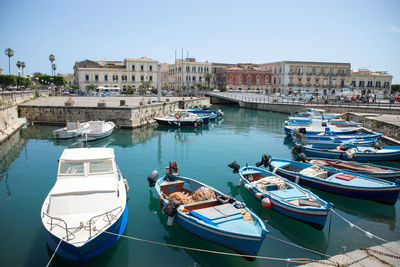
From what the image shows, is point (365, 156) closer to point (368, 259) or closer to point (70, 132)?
point (368, 259)

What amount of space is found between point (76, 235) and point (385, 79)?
9422 centimetres

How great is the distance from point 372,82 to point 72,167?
91393 mm

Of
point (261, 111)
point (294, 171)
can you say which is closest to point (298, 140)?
point (294, 171)

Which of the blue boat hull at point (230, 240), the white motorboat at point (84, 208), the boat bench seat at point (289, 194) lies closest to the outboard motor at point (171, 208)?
the blue boat hull at point (230, 240)

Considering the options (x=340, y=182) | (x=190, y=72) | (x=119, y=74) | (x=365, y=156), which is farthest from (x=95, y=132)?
(x=190, y=72)

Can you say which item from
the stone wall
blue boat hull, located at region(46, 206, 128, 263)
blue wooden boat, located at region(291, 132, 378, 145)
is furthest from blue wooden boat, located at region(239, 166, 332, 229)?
the stone wall

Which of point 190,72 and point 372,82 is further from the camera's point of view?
Answer: point 190,72

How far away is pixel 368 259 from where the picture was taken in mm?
8102

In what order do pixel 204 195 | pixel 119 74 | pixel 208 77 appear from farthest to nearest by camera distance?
pixel 208 77 → pixel 119 74 → pixel 204 195

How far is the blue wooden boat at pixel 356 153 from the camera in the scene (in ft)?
64.3

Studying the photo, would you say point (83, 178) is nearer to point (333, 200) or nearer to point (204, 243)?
point (204, 243)

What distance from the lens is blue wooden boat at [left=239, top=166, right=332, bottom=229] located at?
10.6 metres

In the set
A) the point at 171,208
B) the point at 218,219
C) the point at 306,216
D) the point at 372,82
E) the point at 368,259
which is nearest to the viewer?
the point at 368,259

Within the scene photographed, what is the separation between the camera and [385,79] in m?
80.8
